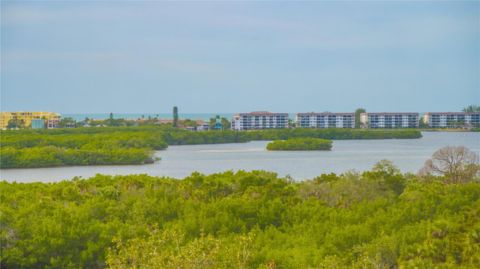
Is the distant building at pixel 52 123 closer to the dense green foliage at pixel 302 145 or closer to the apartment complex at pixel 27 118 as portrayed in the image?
the apartment complex at pixel 27 118

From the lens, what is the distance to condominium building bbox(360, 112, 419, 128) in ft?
299

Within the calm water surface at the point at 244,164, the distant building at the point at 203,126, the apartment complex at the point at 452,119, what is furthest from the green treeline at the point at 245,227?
the apartment complex at the point at 452,119

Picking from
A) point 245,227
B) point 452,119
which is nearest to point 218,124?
point 452,119

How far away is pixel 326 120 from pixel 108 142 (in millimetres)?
43846

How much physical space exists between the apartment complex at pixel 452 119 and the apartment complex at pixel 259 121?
17.9m

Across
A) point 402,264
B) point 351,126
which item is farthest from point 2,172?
point 351,126

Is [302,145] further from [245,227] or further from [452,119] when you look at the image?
[245,227]

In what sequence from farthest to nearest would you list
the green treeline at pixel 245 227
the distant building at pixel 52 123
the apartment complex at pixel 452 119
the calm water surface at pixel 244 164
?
1. the distant building at pixel 52 123
2. the apartment complex at pixel 452 119
3. the calm water surface at pixel 244 164
4. the green treeline at pixel 245 227

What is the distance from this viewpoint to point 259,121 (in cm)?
9169

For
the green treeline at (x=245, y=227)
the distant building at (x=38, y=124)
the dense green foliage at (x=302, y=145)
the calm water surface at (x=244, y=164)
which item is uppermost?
the distant building at (x=38, y=124)

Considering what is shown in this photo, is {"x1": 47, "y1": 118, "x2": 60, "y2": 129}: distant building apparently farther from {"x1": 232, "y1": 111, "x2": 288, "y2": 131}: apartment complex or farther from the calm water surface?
the calm water surface

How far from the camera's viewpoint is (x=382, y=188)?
20719mm

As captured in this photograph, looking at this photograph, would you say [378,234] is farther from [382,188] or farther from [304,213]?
[382,188]

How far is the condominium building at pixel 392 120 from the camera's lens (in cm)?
9100
